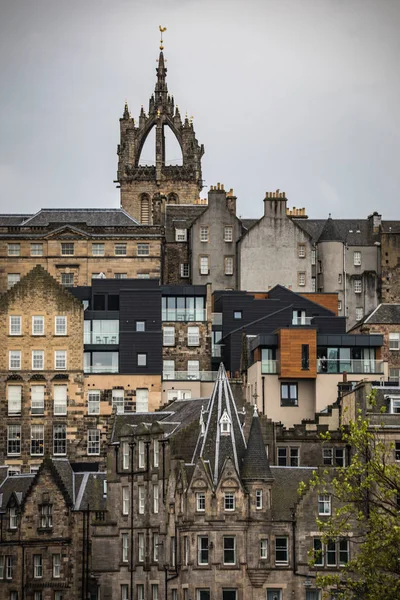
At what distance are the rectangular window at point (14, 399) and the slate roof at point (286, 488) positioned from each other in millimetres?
37935

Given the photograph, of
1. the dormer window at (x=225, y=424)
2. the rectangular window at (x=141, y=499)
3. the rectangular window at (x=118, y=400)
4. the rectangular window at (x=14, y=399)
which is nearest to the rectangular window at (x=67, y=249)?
the rectangular window at (x=14, y=399)

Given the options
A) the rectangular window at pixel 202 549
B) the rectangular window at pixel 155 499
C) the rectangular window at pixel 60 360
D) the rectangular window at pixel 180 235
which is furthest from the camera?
the rectangular window at pixel 180 235

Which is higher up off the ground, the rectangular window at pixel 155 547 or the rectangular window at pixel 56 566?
the rectangular window at pixel 155 547

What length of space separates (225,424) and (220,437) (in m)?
1.02

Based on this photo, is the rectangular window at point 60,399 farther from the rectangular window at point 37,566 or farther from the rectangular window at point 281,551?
the rectangular window at point 281,551

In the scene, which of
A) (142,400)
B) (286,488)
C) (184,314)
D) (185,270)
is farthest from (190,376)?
(286,488)

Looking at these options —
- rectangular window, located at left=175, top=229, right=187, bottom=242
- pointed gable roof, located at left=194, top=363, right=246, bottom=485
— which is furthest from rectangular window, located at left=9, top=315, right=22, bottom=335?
pointed gable roof, located at left=194, top=363, right=246, bottom=485

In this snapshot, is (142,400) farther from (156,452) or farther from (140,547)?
(140,547)

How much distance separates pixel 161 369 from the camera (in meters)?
168

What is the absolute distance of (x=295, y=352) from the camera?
15625 centimetres

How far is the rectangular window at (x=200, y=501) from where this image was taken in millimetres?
129750

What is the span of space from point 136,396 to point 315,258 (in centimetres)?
2789

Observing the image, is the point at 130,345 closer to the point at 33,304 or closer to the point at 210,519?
the point at 33,304

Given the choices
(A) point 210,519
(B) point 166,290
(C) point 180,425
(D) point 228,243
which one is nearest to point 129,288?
(B) point 166,290
